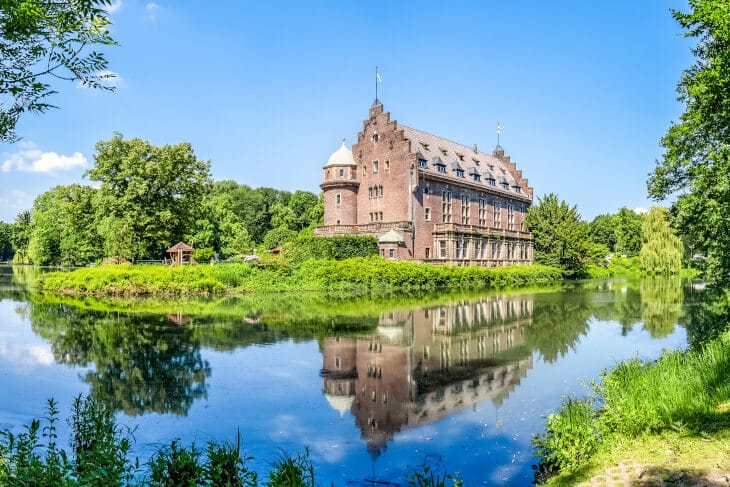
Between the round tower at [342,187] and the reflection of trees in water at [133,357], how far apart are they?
86.0 feet

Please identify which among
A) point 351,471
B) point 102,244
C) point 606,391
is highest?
point 102,244

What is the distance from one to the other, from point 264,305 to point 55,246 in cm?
6463

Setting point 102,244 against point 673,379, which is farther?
point 102,244

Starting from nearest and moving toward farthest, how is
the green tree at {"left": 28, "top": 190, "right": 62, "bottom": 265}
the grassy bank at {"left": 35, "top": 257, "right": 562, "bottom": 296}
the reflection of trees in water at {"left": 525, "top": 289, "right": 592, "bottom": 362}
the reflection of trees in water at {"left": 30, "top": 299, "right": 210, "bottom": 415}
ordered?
the reflection of trees in water at {"left": 30, "top": 299, "right": 210, "bottom": 415}
the reflection of trees in water at {"left": 525, "top": 289, "right": 592, "bottom": 362}
the grassy bank at {"left": 35, "top": 257, "right": 562, "bottom": 296}
the green tree at {"left": 28, "top": 190, "right": 62, "bottom": 265}

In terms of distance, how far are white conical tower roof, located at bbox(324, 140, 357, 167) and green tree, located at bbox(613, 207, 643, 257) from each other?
188 feet

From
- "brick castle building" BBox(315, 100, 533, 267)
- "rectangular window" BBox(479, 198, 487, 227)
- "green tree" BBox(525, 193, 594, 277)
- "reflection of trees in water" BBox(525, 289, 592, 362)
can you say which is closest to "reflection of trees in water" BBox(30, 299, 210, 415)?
"reflection of trees in water" BBox(525, 289, 592, 362)

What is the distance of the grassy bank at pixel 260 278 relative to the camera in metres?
31.5

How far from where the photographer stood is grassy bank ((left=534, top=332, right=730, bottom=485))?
19.6 feet

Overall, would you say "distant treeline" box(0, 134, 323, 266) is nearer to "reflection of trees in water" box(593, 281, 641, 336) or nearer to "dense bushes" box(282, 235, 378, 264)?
"dense bushes" box(282, 235, 378, 264)

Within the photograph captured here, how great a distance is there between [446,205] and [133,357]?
36.8 meters

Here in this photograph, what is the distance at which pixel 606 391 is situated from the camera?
854cm

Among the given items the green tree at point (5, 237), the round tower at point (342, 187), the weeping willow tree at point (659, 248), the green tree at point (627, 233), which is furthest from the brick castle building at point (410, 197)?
the green tree at point (5, 237)

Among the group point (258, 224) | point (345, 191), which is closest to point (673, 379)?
point (345, 191)

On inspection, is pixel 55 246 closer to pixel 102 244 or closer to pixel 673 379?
pixel 102 244
